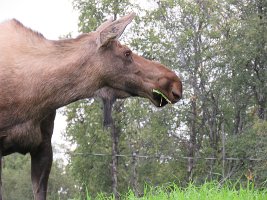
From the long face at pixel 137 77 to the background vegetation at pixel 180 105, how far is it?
38.0 m

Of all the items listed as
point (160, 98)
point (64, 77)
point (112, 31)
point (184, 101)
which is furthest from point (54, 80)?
point (184, 101)

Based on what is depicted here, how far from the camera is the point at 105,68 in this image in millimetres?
6492

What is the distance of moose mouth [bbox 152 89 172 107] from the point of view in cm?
648

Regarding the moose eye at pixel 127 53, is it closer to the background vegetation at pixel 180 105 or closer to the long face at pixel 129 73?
the long face at pixel 129 73

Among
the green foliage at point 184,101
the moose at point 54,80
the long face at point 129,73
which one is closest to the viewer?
the moose at point 54,80

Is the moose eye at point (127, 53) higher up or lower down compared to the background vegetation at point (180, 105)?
lower down

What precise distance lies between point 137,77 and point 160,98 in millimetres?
310

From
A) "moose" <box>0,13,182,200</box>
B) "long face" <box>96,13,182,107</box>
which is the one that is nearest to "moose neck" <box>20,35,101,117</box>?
"moose" <box>0,13,182,200</box>

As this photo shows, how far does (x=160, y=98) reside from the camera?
6.57 meters

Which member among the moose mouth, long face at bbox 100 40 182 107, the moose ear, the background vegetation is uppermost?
the background vegetation

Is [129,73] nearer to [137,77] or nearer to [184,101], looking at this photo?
[137,77]

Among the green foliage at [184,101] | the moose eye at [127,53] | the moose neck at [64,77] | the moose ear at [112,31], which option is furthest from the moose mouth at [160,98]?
the green foliage at [184,101]

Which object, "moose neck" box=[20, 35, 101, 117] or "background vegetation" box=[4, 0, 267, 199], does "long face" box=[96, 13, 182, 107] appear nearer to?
"moose neck" box=[20, 35, 101, 117]

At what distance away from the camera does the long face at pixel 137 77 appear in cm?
645
